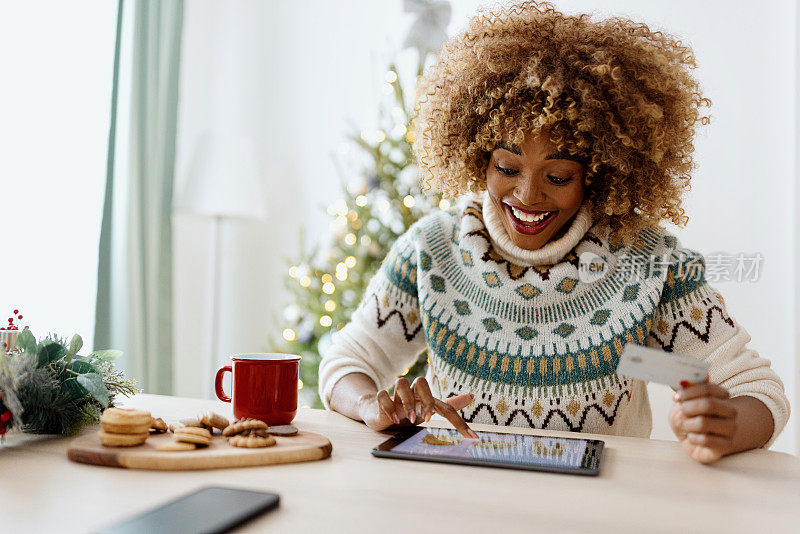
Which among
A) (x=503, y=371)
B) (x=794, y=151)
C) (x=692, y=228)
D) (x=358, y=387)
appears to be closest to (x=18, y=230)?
(x=358, y=387)

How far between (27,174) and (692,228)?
6.77 feet

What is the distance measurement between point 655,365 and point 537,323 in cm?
49

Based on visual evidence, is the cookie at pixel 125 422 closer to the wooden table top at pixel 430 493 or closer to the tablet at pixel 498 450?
the wooden table top at pixel 430 493

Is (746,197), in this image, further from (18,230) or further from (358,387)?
(18,230)

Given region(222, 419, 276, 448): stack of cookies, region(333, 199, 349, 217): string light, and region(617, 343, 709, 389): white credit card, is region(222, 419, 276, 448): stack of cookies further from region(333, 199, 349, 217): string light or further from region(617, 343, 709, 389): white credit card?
region(333, 199, 349, 217): string light

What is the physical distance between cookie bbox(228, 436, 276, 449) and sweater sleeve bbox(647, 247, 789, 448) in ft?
2.21

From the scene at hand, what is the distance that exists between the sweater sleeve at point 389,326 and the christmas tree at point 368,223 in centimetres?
100

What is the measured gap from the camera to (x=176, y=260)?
279cm

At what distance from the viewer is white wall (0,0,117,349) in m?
1.96

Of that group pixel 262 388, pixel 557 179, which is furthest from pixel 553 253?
pixel 262 388

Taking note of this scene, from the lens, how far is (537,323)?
4.07 ft

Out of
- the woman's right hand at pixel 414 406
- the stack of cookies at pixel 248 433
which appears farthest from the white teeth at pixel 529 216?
the stack of cookies at pixel 248 433

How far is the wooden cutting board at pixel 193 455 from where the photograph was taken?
29.7 inches

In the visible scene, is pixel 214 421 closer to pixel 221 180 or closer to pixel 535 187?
pixel 535 187
